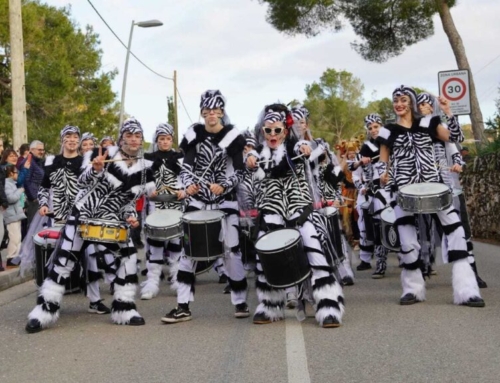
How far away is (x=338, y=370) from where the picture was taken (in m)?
6.48

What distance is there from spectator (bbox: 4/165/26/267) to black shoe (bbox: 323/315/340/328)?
751 cm

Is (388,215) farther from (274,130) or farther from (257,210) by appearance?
(274,130)

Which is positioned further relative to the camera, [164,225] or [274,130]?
[164,225]

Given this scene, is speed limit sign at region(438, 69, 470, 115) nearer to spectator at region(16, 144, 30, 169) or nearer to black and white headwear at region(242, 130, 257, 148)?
spectator at region(16, 144, 30, 169)

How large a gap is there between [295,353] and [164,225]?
428 centimetres

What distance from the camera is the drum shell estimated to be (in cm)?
905

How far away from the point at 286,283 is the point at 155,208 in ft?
14.9

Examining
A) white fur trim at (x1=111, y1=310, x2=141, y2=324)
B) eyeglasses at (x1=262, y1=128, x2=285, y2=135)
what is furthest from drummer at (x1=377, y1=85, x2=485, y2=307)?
white fur trim at (x1=111, y1=310, x2=141, y2=324)

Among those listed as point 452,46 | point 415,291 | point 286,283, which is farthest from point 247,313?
point 452,46

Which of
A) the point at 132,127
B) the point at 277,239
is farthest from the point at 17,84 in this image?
the point at 277,239

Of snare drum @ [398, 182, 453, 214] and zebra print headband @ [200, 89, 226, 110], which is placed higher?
zebra print headband @ [200, 89, 226, 110]

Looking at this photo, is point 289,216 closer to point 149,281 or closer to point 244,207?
point 244,207

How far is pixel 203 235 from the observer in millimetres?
8648

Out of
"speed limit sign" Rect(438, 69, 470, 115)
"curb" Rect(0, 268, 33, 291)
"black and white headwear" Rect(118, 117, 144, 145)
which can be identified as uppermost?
"speed limit sign" Rect(438, 69, 470, 115)
